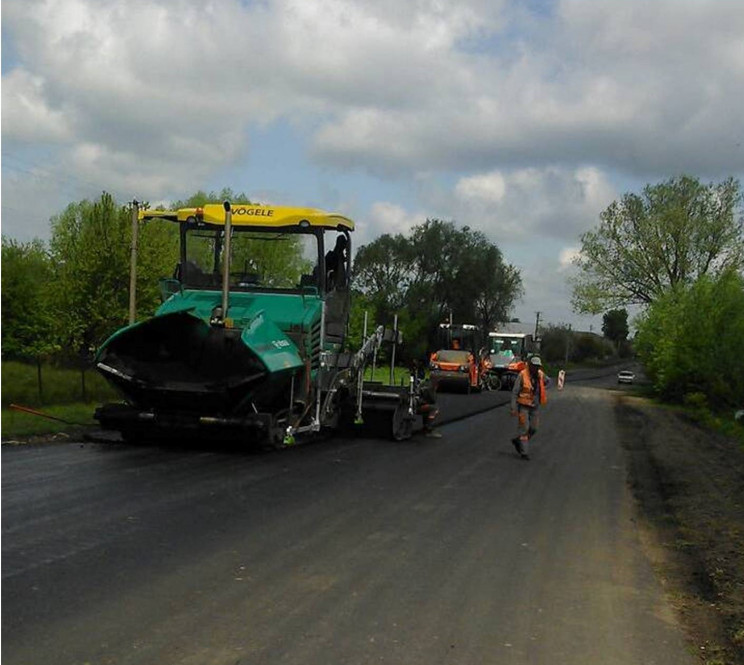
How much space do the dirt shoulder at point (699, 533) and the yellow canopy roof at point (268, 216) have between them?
5678mm

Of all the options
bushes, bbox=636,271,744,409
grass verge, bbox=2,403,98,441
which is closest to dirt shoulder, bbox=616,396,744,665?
grass verge, bbox=2,403,98,441

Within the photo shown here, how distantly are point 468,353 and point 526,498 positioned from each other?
29.8 m

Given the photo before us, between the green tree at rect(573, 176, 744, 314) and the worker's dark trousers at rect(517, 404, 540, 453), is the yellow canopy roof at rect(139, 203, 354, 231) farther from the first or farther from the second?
the green tree at rect(573, 176, 744, 314)

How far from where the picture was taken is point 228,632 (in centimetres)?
516

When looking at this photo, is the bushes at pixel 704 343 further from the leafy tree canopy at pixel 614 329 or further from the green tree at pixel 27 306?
the leafy tree canopy at pixel 614 329

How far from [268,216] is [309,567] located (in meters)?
7.85

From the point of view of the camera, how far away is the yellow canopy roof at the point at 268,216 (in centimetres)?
1360

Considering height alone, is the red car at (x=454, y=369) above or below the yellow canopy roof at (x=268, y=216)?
below

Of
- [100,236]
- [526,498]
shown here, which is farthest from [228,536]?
[100,236]

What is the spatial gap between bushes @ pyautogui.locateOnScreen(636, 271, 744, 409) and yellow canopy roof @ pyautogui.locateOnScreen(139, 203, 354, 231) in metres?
19.5

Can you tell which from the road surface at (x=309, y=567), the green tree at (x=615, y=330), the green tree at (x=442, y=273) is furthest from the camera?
the green tree at (x=615, y=330)

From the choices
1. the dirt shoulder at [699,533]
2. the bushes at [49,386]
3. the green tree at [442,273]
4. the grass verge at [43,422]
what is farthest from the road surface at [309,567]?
the green tree at [442,273]

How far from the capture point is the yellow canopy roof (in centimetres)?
1360

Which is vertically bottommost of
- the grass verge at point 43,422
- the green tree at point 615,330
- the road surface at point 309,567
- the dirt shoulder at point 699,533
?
the dirt shoulder at point 699,533
